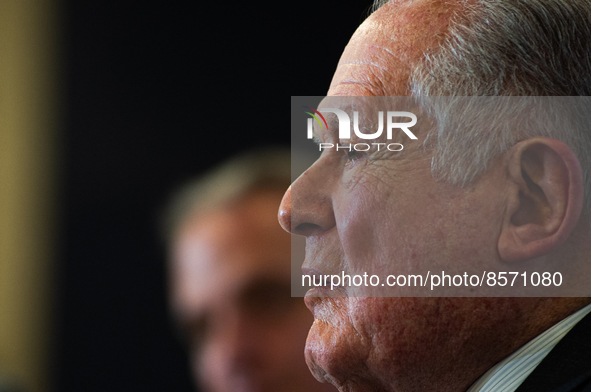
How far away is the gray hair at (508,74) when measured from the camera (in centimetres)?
61

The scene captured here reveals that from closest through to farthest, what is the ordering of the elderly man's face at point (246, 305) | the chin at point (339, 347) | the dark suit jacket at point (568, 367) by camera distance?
the dark suit jacket at point (568, 367)
the chin at point (339, 347)
the elderly man's face at point (246, 305)

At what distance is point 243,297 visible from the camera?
1484 millimetres

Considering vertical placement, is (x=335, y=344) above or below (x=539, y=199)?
below

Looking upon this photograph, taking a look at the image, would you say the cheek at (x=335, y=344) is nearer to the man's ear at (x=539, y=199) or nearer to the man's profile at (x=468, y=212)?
the man's profile at (x=468, y=212)

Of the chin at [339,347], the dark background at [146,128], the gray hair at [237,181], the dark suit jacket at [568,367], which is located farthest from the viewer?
the dark background at [146,128]

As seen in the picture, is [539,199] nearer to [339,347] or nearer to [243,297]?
[339,347]

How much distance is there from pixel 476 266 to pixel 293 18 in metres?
1.86

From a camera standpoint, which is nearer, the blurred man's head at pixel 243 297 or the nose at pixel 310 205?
the nose at pixel 310 205

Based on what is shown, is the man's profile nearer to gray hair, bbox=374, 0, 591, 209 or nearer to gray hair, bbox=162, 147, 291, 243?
gray hair, bbox=374, 0, 591, 209

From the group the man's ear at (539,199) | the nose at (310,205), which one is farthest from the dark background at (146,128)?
the man's ear at (539,199)

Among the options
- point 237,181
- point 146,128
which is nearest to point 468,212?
point 237,181

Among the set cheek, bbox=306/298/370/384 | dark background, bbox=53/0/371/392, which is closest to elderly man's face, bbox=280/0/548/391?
cheek, bbox=306/298/370/384

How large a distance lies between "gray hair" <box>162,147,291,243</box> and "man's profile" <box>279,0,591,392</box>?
1.02 meters

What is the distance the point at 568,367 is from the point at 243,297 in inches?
40.5
